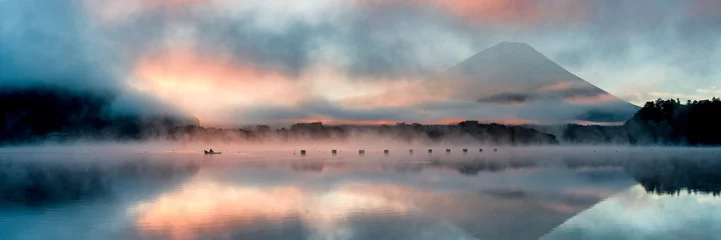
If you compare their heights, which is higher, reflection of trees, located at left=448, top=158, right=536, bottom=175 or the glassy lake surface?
reflection of trees, located at left=448, top=158, right=536, bottom=175

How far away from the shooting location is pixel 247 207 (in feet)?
71.2

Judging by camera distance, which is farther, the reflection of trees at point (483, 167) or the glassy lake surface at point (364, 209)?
the reflection of trees at point (483, 167)

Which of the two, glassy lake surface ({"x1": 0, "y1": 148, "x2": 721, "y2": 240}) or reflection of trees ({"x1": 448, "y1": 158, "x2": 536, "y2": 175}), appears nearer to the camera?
glassy lake surface ({"x1": 0, "y1": 148, "x2": 721, "y2": 240})

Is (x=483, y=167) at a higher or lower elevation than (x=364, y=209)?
higher

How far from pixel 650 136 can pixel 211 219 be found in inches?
4642

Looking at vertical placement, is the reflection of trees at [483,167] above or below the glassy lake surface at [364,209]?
above

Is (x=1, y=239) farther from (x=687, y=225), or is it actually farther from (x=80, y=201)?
(x=687, y=225)

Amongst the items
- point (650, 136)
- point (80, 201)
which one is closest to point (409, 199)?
point (80, 201)

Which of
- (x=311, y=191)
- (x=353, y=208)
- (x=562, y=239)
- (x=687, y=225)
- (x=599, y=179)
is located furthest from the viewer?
(x=599, y=179)

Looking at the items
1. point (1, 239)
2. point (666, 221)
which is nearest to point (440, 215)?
point (666, 221)

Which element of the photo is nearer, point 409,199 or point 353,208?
point 353,208

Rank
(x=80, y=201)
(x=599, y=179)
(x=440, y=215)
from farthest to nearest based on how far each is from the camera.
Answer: (x=599, y=179) → (x=80, y=201) → (x=440, y=215)

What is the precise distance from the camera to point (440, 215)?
19875mm

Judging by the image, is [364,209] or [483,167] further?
[483,167]
